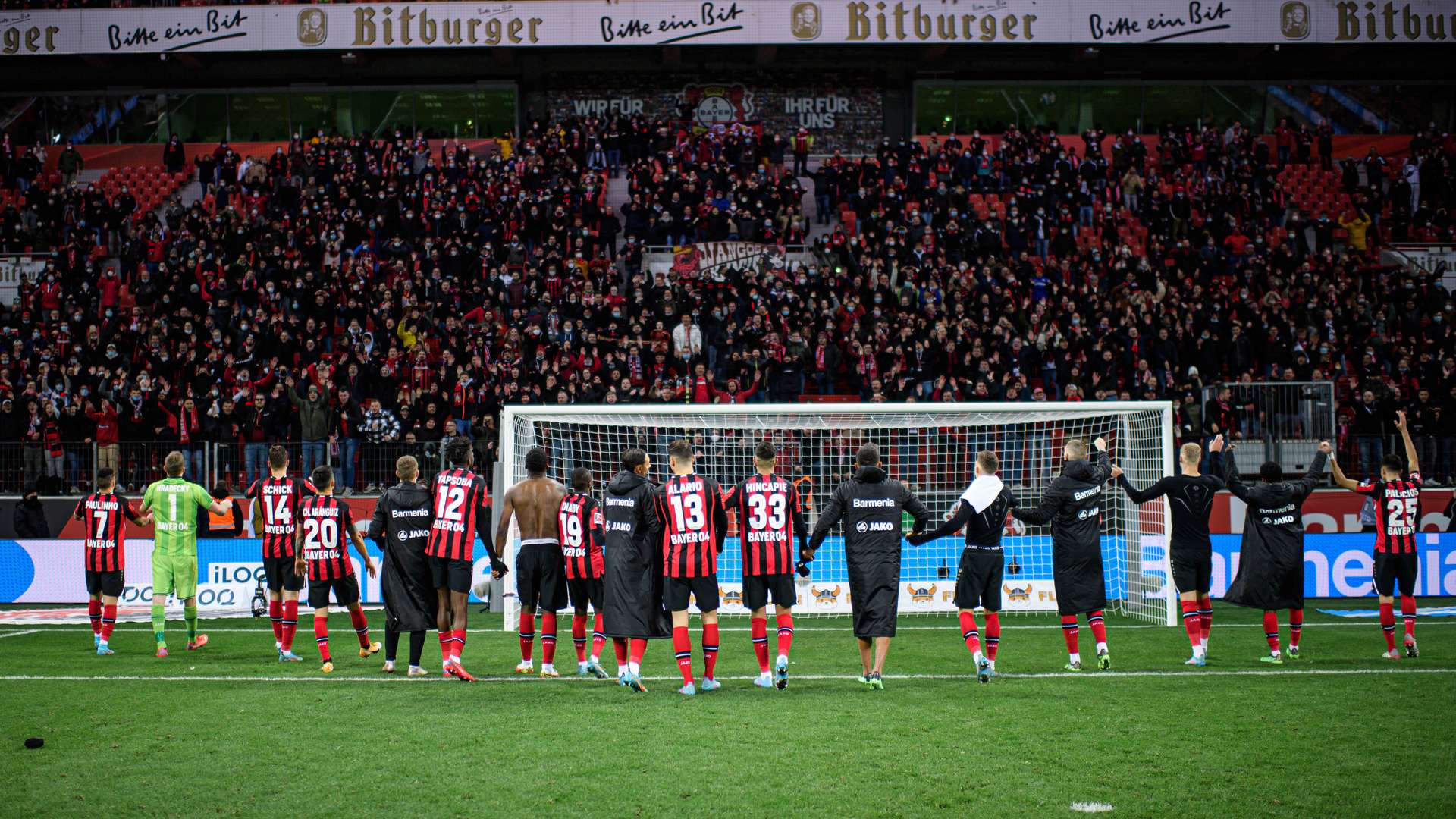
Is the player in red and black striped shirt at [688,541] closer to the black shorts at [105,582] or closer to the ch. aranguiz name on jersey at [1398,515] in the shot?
the ch. aranguiz name on jersey at [1398,515]

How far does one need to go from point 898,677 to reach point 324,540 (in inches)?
215

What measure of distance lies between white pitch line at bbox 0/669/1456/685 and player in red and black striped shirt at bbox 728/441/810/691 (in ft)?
2.48

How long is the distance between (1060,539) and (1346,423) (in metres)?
12.3

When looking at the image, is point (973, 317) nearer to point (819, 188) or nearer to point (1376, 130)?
point (819, 188)

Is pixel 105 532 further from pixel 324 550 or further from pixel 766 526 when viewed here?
pixel 766 526

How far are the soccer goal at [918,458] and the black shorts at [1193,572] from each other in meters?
3.60

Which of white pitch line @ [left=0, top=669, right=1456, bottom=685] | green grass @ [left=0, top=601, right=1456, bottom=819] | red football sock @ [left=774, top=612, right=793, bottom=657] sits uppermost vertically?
red football sock @ [left=774, top=612, right=793, bottom=657]

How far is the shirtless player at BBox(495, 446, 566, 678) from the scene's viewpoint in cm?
1141

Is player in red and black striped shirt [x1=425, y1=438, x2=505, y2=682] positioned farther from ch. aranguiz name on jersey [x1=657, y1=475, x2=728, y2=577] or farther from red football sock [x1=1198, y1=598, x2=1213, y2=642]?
red football sock [x1=1198, y1=598, x2=1213, y2=642]

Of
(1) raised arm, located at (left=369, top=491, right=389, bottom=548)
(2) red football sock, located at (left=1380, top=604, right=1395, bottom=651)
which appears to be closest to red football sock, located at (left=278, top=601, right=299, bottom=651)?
(1) raised arm, located at (left=369, top=491, right=389, bottom=548)

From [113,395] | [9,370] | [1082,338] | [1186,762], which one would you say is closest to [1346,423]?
[1082,338]

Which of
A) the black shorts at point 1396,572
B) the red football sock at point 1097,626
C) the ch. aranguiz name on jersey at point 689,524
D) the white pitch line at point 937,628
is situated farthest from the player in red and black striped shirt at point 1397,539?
the ch. aranguiz name on jersey at point 689,524

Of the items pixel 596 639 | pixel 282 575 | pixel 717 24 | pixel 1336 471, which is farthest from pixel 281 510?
pixel 717 24

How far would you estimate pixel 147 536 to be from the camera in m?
20.7
